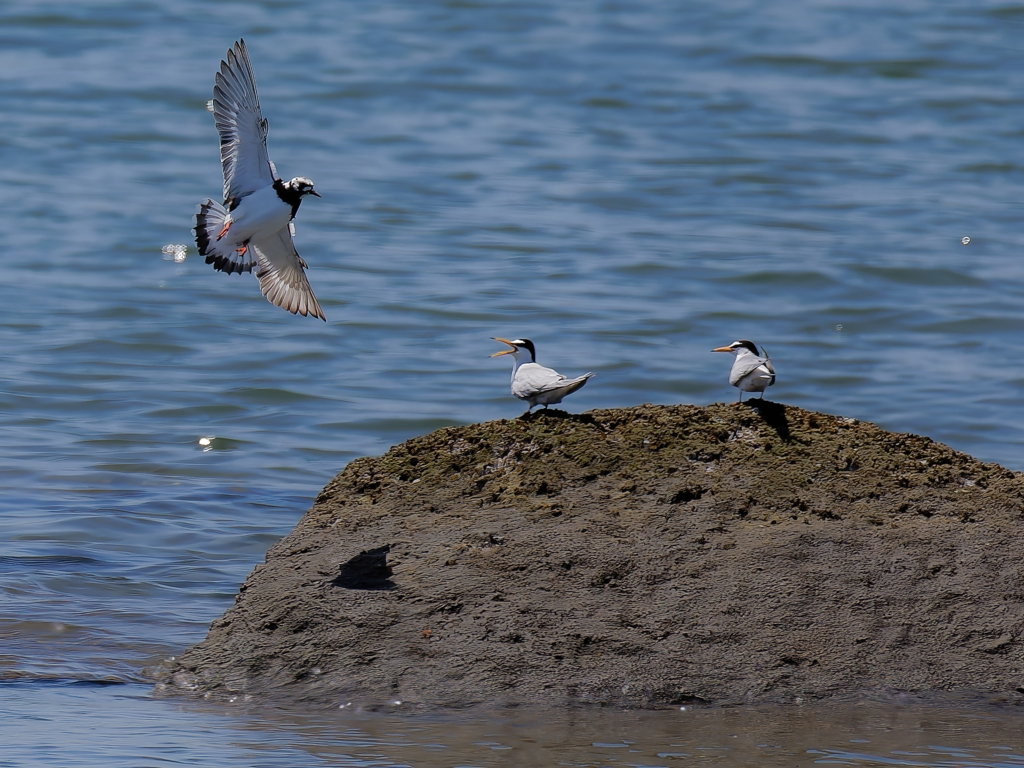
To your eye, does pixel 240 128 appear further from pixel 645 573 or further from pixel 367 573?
pixel 645 573

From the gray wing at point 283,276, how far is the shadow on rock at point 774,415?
143 inches

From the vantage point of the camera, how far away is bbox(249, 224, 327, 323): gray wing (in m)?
8.60

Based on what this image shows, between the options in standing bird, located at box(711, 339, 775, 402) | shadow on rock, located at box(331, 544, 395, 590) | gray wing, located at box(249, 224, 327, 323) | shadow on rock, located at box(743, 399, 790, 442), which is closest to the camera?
shadow on rock, located at box(331, 544, 395, 590)

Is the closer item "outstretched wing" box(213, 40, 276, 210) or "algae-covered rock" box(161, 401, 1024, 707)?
"algae-covered rock" box(161, 401, 1024, 707)

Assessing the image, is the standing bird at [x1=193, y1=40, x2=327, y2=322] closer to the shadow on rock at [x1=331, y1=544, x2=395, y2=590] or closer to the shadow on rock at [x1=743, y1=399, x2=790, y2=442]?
the shadow on rock at [x1=331, y1=544, x2=395, y2=590]

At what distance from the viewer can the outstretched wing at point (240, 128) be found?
25.0ft

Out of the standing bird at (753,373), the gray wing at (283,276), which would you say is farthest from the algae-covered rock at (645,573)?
the gray wing at (283,276)

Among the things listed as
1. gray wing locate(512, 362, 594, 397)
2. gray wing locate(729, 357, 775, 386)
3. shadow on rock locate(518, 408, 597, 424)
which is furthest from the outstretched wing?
gray wing locate(729, 357, 775, 386)

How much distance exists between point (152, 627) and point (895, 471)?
145 inches

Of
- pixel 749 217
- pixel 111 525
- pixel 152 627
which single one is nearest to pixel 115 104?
pixel 749 217

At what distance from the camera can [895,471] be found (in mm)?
5559

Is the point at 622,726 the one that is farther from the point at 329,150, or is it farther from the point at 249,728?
the point at 329,150

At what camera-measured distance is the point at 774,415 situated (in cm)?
574

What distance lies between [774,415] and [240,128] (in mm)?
3823
